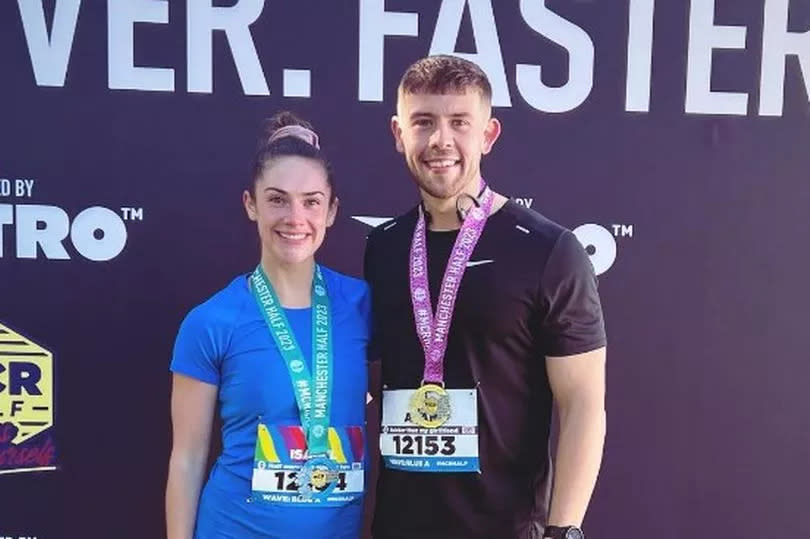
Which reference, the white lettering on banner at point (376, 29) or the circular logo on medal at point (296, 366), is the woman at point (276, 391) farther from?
the white lettering on banner at point (376, 29)

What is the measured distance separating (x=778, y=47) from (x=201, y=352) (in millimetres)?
1935

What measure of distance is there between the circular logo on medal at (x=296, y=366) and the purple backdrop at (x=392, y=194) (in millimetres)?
825

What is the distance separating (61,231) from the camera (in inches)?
87.0

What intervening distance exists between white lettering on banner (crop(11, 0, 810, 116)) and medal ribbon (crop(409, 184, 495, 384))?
0.84m

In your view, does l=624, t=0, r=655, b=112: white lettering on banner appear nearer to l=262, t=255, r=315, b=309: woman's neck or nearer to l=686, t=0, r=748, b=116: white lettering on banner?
l=686, t=0, r=748, b=116: white lettering on banner

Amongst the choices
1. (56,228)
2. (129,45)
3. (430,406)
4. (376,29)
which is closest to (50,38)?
(129,45)

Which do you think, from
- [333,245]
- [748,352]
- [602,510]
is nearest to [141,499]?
[333,245]

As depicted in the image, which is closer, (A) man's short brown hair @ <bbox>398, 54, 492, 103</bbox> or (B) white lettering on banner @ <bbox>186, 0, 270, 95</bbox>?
(A) man's short brown hair @ <bbox>398, 54, 492, 103</bbox>

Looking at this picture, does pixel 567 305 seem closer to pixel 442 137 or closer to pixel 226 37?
pixel 442 137

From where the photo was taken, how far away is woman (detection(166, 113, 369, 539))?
4.90ft

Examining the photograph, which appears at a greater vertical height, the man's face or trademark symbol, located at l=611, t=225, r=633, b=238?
the man's face

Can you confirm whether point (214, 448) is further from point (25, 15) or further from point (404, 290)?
point (25, 15)

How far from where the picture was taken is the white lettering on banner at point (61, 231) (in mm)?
2197

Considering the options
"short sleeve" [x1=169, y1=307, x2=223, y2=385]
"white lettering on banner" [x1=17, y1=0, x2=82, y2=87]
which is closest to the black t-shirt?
"short sleeve" [x1=169, y1=307, x2=223, y2=385]
